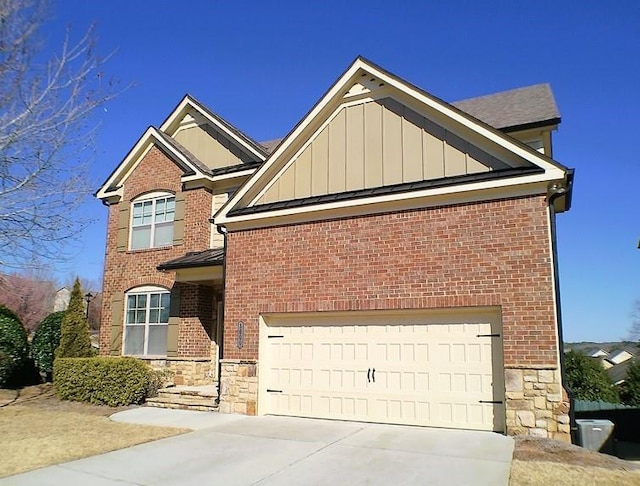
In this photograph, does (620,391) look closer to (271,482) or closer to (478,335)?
(478,335)

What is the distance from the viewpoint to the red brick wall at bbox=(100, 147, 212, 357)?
1620 cm

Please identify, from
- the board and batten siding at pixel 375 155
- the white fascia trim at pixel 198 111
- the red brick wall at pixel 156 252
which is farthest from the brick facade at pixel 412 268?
the white fascia trim at pixel 198 111

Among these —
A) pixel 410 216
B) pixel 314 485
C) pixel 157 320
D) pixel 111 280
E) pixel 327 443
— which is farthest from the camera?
pixel 111 280

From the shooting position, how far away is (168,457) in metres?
8.29

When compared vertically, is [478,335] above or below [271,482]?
above

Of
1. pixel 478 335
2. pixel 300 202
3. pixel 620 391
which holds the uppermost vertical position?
pixel 300 202

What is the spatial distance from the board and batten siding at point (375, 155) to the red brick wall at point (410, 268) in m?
0.83

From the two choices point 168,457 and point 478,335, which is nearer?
point 168,457

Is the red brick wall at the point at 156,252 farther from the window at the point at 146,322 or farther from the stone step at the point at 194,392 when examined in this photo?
the stone step at the point at 194,392

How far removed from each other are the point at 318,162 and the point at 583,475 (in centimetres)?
805

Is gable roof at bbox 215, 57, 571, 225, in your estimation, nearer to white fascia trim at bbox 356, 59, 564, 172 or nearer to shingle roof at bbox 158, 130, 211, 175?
white fascia trim at bbox 356, 59, 564, 172

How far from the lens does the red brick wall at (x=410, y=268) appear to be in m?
9.49

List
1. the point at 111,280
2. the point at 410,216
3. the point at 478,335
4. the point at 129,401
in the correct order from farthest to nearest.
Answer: the point at 111,280
the point at 129,401
the point at 410,216
the point at 478,335

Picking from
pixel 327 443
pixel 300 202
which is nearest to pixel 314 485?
pixel 327 443
